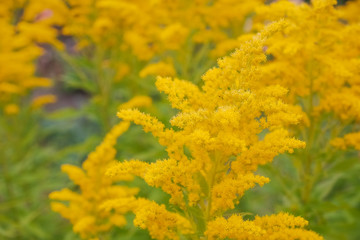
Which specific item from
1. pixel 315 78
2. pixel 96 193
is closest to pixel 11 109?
pixel 96 193

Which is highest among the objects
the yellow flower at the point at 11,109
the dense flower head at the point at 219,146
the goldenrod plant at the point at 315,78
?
the yellow flower at the point at 11,109

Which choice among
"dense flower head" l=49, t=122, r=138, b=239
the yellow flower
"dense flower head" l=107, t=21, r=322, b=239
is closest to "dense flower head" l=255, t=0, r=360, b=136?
"dense flower head" l=107, t=21, r=322, b=239

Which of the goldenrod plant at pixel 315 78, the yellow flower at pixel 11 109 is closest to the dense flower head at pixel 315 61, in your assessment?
the goldenrod plant at pixel 315 78

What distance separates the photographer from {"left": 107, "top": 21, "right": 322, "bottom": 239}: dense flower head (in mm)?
1804

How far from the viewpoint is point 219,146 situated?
1817 millimetres

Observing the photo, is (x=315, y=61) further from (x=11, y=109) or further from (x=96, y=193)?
(x=11, y=109)

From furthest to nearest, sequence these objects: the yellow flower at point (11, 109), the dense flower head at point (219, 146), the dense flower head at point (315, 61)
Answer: the yellow flower at point (11, 109) → the dense flower head at point (315, 61) → the dense flower head at point (219, 146)

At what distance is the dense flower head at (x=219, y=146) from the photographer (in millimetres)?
1804

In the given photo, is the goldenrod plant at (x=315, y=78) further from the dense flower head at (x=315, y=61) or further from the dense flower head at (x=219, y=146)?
the dense flower head at (x=219, y=146)

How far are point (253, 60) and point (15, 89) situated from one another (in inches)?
117

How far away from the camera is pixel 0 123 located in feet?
14.8

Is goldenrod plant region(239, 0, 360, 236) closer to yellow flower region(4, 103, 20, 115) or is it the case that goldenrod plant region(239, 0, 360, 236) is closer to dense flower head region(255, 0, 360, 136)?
dense flower head region(255, 0, 360, 136)

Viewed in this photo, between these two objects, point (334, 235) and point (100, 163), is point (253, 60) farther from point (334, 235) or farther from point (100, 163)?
point (334, 235)

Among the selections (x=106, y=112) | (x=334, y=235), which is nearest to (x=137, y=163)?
(x=334, y=235)
